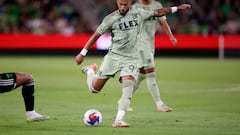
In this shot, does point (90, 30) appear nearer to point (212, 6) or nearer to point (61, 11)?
point (61, 11)

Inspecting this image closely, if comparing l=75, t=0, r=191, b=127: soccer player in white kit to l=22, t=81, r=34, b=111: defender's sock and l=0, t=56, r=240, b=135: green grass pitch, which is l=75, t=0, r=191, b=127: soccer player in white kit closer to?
l=0, t=56, r=240, b=135: green grass pitch

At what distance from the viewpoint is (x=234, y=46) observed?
105ft

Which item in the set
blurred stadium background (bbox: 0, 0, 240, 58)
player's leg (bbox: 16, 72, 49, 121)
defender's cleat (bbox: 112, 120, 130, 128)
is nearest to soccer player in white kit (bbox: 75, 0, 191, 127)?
defender's cleat (bbox: 112, 120, 130, 128)

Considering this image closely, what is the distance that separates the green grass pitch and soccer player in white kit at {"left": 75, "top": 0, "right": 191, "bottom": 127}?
64 centimetres

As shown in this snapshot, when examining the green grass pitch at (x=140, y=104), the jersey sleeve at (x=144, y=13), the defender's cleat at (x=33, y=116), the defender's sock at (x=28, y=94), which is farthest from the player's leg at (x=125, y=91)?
the defender's sock at (x=28, y=94)

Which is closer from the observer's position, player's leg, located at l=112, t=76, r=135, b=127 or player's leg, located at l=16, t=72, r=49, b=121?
player's leg, located at l=112, t=76, r=135, b=127

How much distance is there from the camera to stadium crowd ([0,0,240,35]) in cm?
3278

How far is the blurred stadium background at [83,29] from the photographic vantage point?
32.3 meters

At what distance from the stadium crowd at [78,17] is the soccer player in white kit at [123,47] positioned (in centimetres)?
2150

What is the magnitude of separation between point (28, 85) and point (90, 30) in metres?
22.2

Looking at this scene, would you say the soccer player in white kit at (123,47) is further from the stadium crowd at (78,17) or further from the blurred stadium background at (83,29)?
the stadium crowd at (78,17)

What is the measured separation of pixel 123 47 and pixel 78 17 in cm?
2271

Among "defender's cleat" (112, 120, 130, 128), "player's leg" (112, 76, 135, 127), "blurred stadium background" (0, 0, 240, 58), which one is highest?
"player's leg" (112, 76, 135, 127)

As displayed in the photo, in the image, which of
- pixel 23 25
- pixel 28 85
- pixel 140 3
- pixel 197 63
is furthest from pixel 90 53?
pixel 28 85
